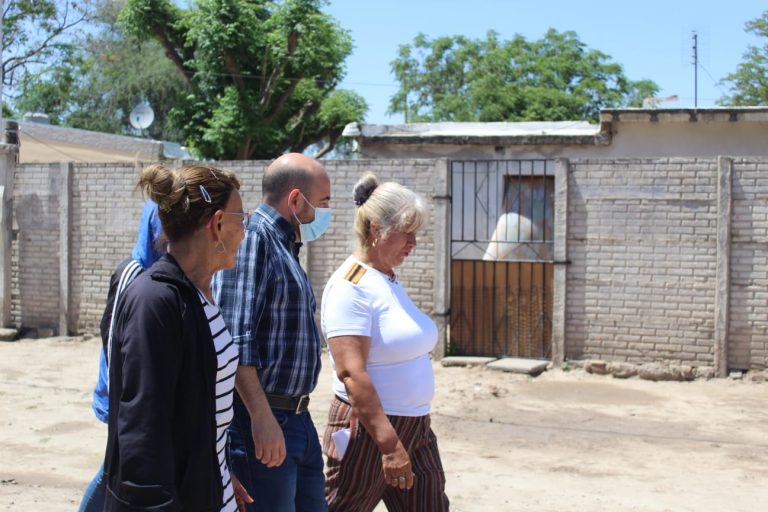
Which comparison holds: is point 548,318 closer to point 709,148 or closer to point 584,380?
point 584,380

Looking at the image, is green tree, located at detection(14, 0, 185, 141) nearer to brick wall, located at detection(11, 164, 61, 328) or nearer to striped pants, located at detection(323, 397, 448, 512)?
brick wall, located at detection(11, 164, 61, 328)

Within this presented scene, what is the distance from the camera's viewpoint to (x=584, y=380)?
9.66 m

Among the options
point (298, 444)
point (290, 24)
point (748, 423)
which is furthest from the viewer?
point (290, 24)

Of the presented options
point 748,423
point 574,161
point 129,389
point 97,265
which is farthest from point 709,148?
point 129,389

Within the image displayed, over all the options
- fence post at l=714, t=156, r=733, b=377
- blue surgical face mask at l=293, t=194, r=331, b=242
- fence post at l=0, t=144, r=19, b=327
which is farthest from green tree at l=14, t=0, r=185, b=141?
blue surgical face mask at l=293, t=194, r=331, b=242

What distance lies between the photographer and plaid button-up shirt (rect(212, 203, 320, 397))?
9.86 feet

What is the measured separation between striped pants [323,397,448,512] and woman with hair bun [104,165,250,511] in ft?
2.94

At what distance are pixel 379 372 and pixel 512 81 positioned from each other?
31.3m

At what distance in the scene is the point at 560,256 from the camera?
9.90m

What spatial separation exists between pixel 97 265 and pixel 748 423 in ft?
26.9

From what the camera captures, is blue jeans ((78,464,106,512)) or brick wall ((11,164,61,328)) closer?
blue jeans ((78,464,106,512))

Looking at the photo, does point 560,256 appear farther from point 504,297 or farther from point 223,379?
point 223,379

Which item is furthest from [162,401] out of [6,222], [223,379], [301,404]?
[6,222]

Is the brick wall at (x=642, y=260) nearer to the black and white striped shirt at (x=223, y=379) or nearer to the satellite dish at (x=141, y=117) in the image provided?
the black and white striped shirt at (x=223, y=379)
